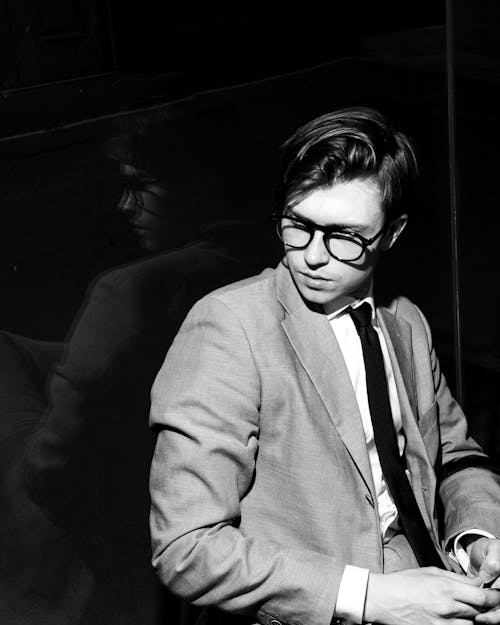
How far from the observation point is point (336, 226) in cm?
193

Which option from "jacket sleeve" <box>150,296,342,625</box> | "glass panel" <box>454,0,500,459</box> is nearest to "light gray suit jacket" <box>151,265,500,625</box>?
"jacket sleeve" <box>150,296,342,625</box>

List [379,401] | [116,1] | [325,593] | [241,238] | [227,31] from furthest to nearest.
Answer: [241,238], [227,31], [116,1], [379,401], [325,593]

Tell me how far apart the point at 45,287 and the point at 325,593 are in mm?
1064

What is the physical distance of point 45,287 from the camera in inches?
98.0

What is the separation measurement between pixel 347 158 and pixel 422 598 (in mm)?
805

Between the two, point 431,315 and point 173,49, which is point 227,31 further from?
point 431,315

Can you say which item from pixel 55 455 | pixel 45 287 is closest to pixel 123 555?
pixel 55 455

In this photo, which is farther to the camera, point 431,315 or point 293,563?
point 431,315

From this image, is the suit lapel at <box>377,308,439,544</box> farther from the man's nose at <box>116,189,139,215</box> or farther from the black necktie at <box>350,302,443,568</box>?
the man's nose at <box>116,189,139,215</box>

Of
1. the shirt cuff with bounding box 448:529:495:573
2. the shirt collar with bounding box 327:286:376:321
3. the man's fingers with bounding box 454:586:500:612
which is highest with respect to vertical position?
the shirt collar with bounding box 327:286:376:321

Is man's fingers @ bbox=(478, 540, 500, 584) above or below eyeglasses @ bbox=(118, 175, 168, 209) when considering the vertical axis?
below

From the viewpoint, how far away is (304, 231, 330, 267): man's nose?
6.36ft

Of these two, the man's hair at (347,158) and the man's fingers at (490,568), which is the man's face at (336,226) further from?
the man's fingers at (490,568)

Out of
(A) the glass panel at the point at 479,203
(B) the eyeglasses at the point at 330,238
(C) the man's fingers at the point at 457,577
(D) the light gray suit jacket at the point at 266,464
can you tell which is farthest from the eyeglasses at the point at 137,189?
(C) the man's fingers at the point at 457,577
